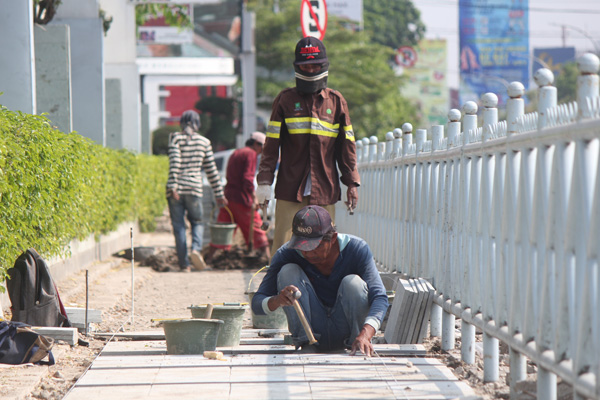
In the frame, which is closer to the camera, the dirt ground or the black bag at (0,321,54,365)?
the dirt ground

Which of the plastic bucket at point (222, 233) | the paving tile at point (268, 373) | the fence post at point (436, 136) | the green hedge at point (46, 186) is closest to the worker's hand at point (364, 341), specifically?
the paving tile at point (268, 373)

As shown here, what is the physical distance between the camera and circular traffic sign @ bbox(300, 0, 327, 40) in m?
12.9

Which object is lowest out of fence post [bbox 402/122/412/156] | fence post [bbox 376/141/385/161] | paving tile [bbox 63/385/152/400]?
paving tile [bbox 63/385/152/400]

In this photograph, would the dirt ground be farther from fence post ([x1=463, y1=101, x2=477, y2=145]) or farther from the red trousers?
fence post ([x1=463, y1=101, x2=477, y2=145])

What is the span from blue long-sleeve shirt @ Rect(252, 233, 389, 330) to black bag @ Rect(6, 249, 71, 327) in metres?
1.59

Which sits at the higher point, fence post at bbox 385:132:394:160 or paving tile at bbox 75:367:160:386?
fence post at bbox 385:132:394:160

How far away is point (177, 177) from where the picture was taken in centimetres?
1298

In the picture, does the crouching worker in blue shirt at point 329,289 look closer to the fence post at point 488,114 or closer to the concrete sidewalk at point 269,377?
the concrete sidewalk at point 269,377

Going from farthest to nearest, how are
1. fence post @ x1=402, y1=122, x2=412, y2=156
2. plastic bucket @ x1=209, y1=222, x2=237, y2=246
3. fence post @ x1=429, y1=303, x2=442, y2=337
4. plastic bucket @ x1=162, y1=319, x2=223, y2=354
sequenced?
plastic bucket @ x1=209, y1=222, x2=237, y2=246
fence post @ x1=402, y1=122, x2=412, y2=156
fence post @ x1=429, y1=303, x2=442, y2=337
plastic bucket @ x1=162, y1=319, x2=223, y2=354

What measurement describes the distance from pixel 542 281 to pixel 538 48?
3819 inches

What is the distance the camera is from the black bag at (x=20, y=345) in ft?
18.5

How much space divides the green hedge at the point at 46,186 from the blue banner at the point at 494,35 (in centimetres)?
5448

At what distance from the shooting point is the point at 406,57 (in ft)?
311

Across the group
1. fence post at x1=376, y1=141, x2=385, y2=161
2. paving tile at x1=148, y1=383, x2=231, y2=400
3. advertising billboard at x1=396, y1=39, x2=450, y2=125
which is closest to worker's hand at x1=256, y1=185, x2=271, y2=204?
fence post at x1=376, y1=141, x2=385, y2=161
